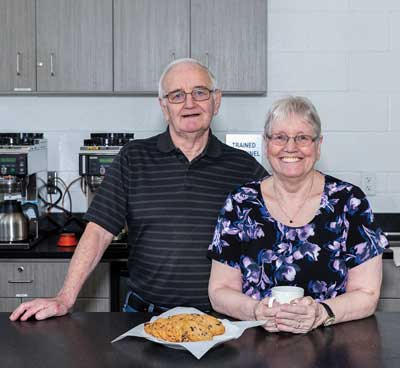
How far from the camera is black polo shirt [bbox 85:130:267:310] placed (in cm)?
242

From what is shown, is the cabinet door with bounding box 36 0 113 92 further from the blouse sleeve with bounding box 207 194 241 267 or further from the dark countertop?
the dark countertop

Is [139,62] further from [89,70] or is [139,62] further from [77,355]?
[77,355]

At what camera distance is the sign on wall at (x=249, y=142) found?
3.87 m

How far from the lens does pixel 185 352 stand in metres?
1.74

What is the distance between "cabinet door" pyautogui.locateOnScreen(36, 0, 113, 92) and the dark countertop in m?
1.84

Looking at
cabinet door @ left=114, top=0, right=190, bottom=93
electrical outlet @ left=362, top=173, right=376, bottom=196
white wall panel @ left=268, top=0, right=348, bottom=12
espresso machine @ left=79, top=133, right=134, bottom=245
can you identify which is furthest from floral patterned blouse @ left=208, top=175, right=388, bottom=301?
white wall panel @ left=268, top=0, right=348, bottom=12

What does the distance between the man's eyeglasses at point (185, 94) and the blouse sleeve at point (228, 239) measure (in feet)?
1.27

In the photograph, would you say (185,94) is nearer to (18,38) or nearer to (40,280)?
(40,280)

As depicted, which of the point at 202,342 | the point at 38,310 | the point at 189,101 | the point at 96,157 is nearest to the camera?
the point at 202,342

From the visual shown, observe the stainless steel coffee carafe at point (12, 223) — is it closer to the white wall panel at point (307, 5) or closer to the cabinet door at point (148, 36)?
the cabinet door at point (148, 36)

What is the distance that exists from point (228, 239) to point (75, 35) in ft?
5.94

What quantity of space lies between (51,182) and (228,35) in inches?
45.8

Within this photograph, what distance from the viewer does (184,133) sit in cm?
246

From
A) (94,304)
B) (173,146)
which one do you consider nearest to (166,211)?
(173,146)
